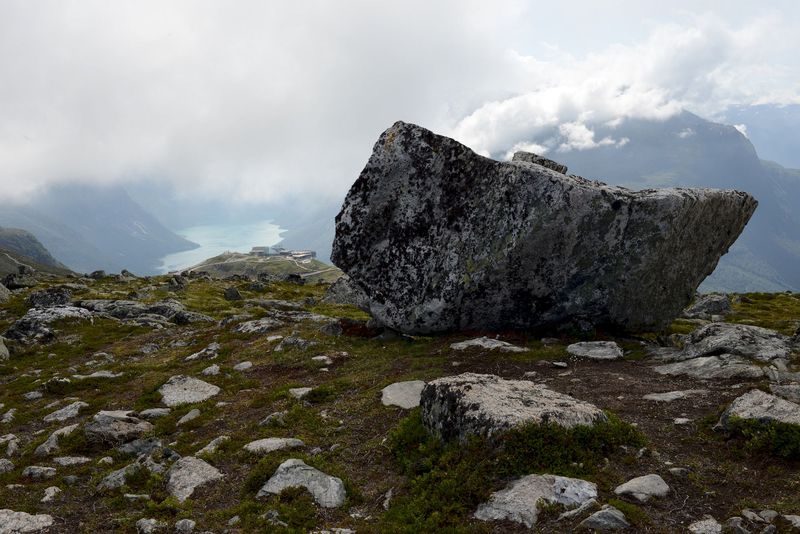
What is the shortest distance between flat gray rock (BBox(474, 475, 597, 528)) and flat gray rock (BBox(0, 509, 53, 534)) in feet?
32.9

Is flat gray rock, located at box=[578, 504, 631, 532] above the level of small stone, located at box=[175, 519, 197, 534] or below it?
above

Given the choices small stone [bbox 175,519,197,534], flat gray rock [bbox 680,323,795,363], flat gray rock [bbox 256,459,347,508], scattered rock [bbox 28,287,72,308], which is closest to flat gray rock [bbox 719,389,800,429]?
flat gray rock [bbox 680,323,795,363]

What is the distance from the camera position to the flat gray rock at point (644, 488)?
9695 millimetres

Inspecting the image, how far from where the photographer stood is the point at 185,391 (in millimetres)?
21516

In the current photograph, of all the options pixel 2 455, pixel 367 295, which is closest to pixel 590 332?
pixel 367 295

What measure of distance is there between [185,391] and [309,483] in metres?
11.8

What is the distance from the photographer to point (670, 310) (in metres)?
26.4

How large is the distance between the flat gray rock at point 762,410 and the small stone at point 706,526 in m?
4.11

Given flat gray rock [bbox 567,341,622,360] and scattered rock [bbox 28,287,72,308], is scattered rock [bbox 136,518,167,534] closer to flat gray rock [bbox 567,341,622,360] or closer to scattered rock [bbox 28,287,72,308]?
flat gray rock [bbox 567,341,622,360]

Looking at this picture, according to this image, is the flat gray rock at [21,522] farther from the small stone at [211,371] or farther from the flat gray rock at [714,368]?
the flat gray rock at [714,368]

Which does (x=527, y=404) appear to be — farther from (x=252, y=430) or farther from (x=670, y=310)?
(x=670, y=310)

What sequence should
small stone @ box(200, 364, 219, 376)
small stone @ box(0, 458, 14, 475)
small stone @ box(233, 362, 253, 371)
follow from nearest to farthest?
small stone @ box(0, 458, 14, 475)
small stone @ box(200, 364, 219, 376)
small stone @ box(233, 362, 253, 371)

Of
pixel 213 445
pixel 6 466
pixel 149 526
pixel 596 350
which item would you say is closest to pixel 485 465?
pixel 149 526

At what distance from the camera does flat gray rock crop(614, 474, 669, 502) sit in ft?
31.8
